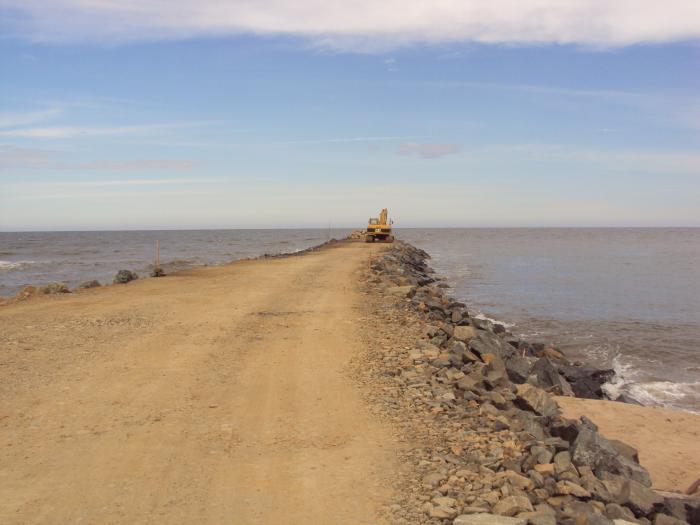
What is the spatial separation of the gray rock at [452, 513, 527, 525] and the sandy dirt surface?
307 cm

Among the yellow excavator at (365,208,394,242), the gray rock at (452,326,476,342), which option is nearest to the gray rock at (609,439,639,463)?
the gray rock at (452,326,476,342)

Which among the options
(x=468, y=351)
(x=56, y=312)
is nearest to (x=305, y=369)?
(x=468, y=351)

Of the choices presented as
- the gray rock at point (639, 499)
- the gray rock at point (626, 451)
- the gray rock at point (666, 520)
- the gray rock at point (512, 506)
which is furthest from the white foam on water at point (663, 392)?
the gray rock at point (512, 506)

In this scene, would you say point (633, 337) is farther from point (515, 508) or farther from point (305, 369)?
point (515, 508)

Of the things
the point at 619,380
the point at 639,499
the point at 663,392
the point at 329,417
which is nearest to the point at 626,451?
the point at 639,499

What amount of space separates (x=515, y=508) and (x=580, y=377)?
7.37 meters

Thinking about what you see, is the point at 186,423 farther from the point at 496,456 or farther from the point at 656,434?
the point at 656,434

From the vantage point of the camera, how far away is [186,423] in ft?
17.1

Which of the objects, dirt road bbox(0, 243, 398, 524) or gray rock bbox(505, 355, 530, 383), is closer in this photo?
dirt road bbox(0, 243, 398, 524)

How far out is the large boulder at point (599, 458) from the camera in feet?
15.3

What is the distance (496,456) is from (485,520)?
0.99 meters

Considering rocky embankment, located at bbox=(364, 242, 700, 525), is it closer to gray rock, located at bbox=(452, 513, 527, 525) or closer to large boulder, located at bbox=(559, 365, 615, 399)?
gray rock, located at bbox=(452, 513, 527, 525)

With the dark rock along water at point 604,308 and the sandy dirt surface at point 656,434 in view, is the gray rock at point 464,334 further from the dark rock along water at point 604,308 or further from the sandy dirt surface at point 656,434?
the dark rock along water at point 604,308

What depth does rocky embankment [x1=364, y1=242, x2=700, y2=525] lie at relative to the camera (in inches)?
149
